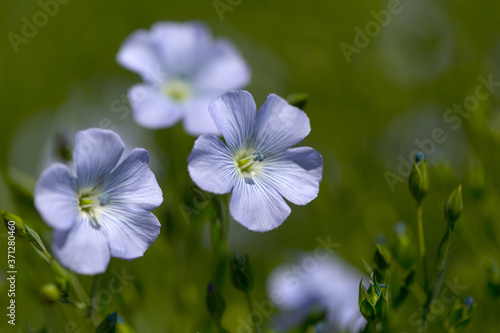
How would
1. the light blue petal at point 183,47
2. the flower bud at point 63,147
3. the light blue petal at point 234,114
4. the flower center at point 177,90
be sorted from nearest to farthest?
the light blue petal at point 234,114, the flower bud at point 63,147, the flower center at point 177,90, the light blue petal at point 183,47

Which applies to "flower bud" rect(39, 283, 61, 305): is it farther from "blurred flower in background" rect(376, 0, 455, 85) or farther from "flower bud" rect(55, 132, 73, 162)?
"blurred flower in background" rect(376, 0, 455, 85)

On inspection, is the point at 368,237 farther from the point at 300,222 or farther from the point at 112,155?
the point at 112,155

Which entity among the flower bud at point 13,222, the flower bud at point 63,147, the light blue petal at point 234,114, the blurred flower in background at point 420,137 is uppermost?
the light blue petal at point 234,114

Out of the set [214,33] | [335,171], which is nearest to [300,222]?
[335,171]

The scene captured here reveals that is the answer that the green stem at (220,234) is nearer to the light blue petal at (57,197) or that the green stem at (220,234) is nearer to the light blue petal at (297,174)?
the light blue petal at (297,174)

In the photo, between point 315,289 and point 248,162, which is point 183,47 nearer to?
point 248,162

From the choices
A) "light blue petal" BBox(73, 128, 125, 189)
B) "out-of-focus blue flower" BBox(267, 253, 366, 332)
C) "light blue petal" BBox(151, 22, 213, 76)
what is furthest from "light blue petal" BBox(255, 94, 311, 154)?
"light blue petal" BBox(151, 22, 213, 76)

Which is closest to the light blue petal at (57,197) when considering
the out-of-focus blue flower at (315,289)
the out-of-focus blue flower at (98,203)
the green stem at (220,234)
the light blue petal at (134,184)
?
the out-of-focus blue flower at (98,203)
